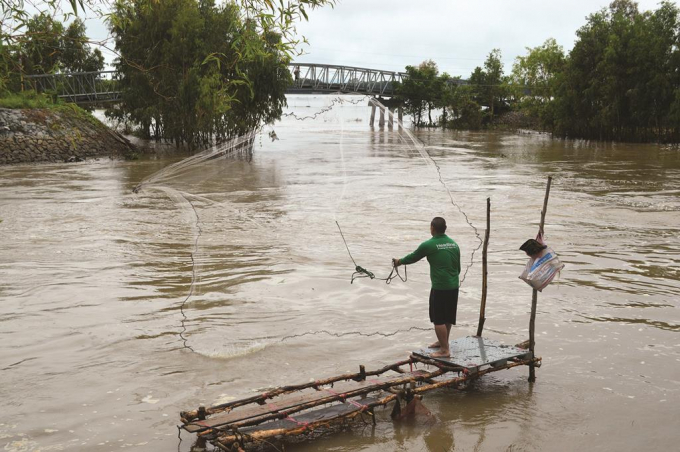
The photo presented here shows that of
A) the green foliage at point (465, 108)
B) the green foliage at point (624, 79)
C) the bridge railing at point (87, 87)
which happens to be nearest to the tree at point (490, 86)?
the green foliage at point (465, 108)

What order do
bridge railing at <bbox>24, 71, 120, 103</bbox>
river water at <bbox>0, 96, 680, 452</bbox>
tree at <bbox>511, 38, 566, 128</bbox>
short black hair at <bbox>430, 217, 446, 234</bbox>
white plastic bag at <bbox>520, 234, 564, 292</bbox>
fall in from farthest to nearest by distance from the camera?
tree at <bbox>511, 38, 566, 128</bbox>, bridge railing at <bbox>24, 71, 120, 103</bbox>, short black hair at <bbox>430, 217, 446, 234</bbox>, white plastic bag at <bbox>520, 234, 564, 292</bbox>, river water at <bbox>0, 96, 680, 452</bbox>

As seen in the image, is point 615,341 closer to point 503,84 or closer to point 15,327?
point 15,327

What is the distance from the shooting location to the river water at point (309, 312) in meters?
5.82

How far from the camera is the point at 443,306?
630cm

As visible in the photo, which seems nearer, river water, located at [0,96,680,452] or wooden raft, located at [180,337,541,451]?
wooden raft, located at [180,337,541,451]

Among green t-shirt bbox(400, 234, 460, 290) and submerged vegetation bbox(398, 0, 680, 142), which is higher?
submerged vegetation bbox(398, 0, 680, 142)

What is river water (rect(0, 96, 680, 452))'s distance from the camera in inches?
229

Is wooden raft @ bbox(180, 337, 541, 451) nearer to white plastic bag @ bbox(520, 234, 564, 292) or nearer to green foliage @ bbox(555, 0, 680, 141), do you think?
white plastic bag @ bbox(520, 234, 564, 292)

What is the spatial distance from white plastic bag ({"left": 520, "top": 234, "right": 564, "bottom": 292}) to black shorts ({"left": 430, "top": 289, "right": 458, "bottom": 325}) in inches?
26.4

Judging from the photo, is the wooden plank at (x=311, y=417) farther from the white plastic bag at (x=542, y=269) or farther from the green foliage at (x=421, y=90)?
the green foliage at (x=421, y=90)

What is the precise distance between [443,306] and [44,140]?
27407mm

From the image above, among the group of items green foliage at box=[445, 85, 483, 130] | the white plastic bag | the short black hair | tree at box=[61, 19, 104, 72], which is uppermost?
green foliage at box=[445, 85, 483, 130]

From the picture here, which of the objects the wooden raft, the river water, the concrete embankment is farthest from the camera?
the concrete embankment

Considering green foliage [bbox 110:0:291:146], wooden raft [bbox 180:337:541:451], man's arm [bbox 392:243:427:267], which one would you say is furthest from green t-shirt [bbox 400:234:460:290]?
green foliage [bbox 110:0:291:146]
